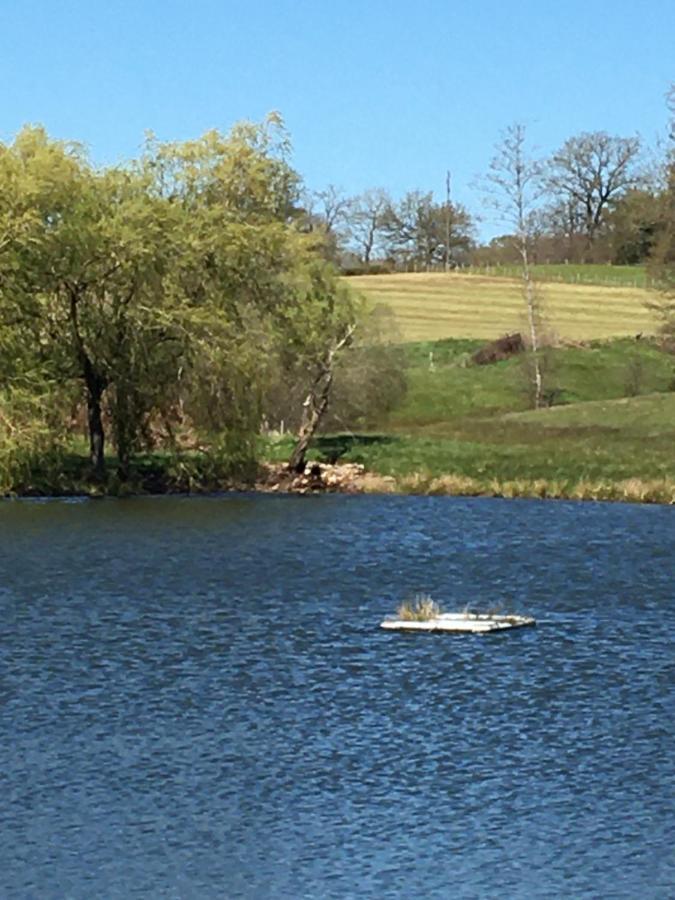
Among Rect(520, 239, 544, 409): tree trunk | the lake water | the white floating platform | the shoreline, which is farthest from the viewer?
Rect(520, 239, 544, 409): tree trunk

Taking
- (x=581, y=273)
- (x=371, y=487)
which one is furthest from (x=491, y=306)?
(x=371, y=487)

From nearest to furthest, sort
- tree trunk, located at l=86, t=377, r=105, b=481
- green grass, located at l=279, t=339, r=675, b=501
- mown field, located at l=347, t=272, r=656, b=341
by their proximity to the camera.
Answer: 1. green grass, located at l=279, t=339, r=675, b=501
2. tree trunk, located at l=86, t=377, r=105, b=481
3. mown field, located at l=347, t=272, r=656, b=341

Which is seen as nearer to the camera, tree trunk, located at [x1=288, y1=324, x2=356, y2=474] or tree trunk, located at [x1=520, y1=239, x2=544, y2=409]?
tree trunk, located at [x1=288, y1=324, x2=356, y2=474]

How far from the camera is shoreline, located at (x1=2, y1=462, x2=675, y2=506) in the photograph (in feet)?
182

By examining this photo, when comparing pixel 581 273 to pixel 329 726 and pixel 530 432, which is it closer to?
pixel 530 432

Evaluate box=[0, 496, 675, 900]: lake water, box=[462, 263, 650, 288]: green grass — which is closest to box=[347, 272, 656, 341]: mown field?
box=[462, 263, 650, 288]: green grass

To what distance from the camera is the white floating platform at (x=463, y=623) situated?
3106 cm

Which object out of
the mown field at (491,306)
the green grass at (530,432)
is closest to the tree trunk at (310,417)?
the green grass at (530,432)

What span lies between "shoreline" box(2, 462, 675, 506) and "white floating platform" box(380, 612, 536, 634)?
22966mm

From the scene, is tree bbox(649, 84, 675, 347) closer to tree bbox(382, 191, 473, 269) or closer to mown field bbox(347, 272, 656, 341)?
mown field bbox(347, 272, 656, 341)

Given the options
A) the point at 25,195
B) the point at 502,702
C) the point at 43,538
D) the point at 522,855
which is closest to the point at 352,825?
the point at 522,855

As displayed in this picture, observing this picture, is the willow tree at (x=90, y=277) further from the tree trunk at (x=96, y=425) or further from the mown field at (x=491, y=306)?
the mown field at (x=491, y=306)

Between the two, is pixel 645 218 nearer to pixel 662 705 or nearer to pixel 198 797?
pixel 662 705

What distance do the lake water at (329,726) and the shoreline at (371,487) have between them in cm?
1127
